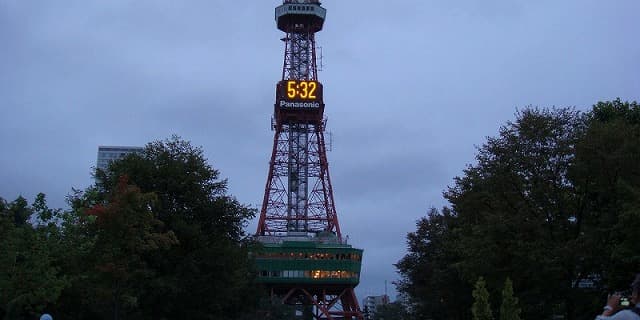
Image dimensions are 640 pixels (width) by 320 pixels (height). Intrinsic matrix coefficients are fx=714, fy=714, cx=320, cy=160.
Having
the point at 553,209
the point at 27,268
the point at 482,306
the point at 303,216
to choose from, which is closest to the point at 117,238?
the point at 27,268

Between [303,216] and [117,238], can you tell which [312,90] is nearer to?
[303,216]

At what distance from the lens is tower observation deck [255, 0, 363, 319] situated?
117 m

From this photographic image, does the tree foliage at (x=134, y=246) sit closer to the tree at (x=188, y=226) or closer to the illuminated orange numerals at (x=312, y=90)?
the tree at (x=188, y=226)

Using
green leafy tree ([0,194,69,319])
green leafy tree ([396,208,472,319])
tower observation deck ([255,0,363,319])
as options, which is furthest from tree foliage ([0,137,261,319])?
tower observation deck ([255,0,363,319])

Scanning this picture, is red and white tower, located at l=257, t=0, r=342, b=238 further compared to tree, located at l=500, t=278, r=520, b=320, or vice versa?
red and white tower, located at l=257, t=0, r=342, b=238

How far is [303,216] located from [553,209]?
280 ft

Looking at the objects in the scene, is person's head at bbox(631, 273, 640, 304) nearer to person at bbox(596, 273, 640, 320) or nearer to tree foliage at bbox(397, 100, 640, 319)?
person at bbox(596, 273, 640, 320)

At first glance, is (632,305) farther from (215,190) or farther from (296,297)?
(296,297)

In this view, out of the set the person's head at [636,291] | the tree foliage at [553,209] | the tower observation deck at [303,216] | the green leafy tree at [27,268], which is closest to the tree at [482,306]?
the tree foliage at [553,209]

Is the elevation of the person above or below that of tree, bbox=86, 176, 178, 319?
below

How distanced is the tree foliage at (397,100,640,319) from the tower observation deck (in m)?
77.5

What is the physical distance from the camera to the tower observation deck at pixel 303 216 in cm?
11731

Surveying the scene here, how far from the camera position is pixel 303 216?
121 m

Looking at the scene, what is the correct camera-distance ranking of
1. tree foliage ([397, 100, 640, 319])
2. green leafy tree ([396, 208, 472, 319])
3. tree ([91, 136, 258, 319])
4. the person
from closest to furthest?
the person, tree foliage ([397, 100, 640, 319]), tree ([91, 136, 258, 319]), green leafy tree ([396, 208, 472, 319])
